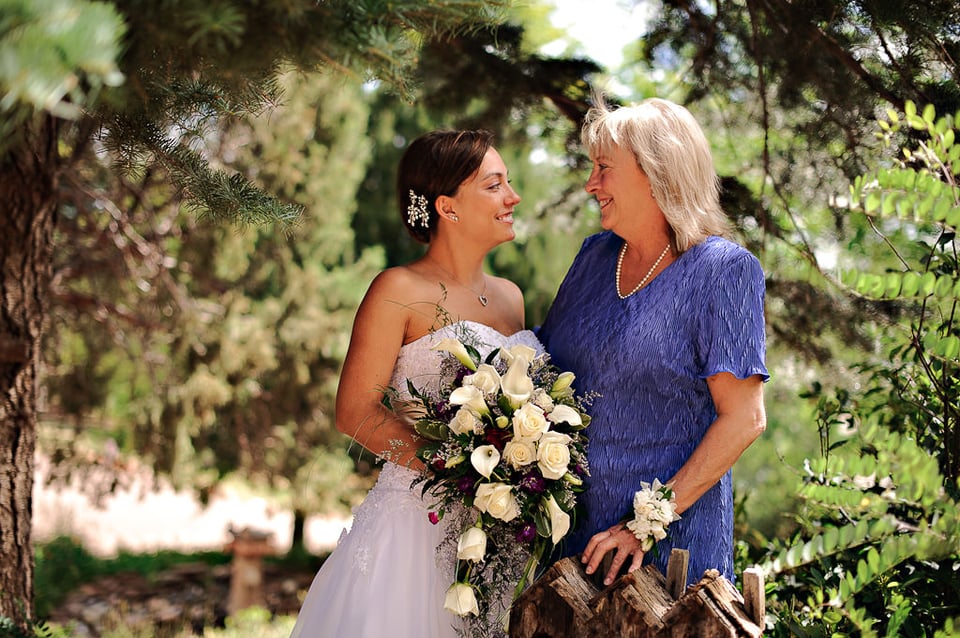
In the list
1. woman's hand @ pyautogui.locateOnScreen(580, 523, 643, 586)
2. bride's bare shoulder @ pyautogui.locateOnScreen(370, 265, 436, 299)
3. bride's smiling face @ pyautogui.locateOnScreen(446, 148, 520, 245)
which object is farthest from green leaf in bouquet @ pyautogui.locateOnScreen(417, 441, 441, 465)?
bride's smiling face @ pyautogui.locateOnScreen(446, 148, 520, 245)

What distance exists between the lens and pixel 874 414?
349 centimetres

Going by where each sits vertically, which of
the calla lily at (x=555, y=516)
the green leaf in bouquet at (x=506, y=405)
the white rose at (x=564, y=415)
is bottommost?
the calla lily at (x=555, y=516)

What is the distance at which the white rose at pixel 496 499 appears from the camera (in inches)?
95.5

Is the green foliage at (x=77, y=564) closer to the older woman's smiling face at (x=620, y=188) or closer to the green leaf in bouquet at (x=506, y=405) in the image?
the green leaf in bouquet at (x=506, y=405)

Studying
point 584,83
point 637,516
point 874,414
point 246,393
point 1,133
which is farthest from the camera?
point 246,393

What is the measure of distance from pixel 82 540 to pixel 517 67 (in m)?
8.59

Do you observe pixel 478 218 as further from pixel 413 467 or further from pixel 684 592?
pixel 684 592

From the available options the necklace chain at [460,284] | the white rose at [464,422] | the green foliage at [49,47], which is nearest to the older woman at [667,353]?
the white rose at [464,422]

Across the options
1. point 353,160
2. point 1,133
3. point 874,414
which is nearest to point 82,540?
point 353,160

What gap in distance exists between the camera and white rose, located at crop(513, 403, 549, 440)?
7.90 feet

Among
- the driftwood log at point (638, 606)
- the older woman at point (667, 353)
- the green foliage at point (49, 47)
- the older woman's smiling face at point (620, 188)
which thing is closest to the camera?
the green foliage at point (49, 47)

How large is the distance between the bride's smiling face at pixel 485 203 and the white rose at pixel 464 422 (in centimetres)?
98

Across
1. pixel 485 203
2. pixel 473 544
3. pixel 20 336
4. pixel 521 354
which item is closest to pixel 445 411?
pixel 521 354

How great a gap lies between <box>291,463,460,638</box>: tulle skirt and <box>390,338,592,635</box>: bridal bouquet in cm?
34
